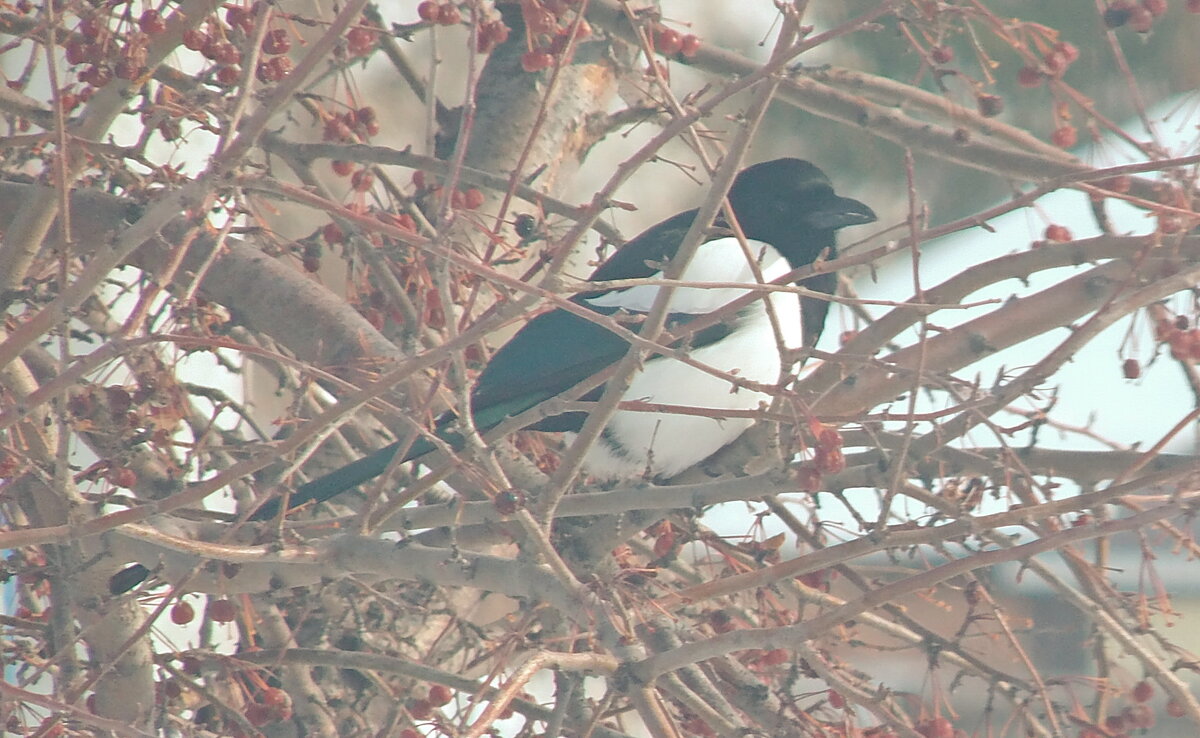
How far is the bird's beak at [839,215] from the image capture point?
2.71 meters

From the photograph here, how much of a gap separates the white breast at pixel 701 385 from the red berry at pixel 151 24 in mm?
1049

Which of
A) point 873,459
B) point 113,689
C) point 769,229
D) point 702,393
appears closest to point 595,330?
point 702,393

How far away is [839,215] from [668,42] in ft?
2.08

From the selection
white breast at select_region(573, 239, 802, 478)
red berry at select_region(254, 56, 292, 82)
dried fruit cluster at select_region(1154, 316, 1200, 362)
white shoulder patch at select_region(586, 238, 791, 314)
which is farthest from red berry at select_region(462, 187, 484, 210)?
dried fruit cluster at select_region(1154, 316, 1200, 362)

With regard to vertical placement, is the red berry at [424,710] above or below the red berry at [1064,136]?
below

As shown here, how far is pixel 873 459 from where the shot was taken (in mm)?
1867

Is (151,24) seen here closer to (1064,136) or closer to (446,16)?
(446,16)

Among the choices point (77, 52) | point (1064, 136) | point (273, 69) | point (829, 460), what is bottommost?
point (829, 460)

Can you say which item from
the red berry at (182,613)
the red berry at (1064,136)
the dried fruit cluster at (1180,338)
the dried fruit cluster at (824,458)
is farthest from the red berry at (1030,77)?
the red berry at (182,613)

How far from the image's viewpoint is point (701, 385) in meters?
2.42

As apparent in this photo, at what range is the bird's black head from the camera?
2.77m

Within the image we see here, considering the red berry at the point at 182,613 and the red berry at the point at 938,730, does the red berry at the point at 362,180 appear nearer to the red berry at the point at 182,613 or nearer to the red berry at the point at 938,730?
the red berry at the point at 182,613

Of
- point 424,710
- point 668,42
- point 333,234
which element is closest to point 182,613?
point 424,710

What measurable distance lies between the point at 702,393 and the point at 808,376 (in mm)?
498
